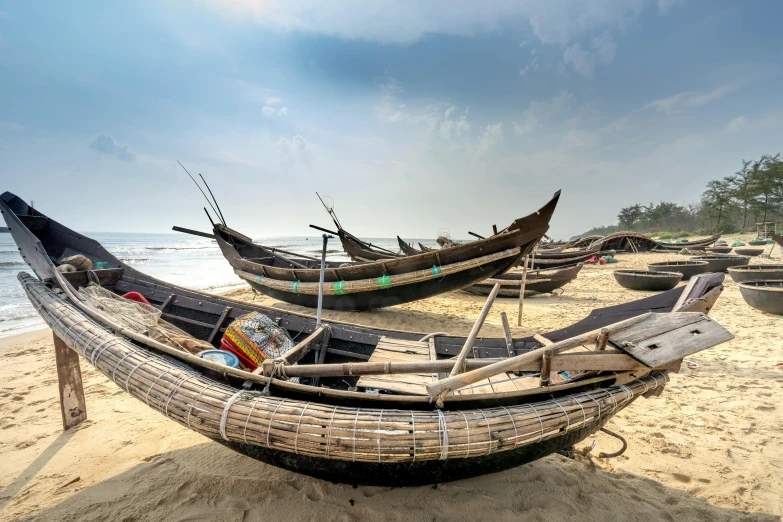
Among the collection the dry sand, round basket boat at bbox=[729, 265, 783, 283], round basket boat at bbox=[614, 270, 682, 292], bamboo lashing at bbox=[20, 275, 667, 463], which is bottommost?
the dry sand

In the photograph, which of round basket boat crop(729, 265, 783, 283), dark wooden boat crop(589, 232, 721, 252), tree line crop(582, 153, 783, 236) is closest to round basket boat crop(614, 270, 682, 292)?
round basket boat crop(729, 265, 783, 283)

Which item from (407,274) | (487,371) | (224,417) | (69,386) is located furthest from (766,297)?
(69,386)

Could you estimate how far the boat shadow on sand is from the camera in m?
2.17

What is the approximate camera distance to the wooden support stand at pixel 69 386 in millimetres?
3283

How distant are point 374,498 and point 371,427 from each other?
1020 mm

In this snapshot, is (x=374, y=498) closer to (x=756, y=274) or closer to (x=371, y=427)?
(x=371, y=427)

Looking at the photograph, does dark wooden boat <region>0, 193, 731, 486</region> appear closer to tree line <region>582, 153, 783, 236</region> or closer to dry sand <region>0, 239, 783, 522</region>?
dry sand <region>0, 239, 783, 522</region>

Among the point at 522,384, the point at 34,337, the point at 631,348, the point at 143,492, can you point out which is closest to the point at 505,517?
the point at 522,384

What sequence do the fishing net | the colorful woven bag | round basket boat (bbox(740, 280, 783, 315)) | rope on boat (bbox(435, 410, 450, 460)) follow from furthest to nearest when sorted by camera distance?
1. round basket boat (bbox(740, 280, 783, 315))
2. the colorful woven bag
3. the fishing net
4. rope on boat (bbox(435, 410, 450, 460))

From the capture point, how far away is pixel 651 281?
9727 millimetres

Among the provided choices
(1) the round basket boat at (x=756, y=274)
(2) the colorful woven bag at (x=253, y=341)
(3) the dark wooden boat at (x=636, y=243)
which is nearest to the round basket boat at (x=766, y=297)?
(1) the round basket boat at (x=756, y=274)

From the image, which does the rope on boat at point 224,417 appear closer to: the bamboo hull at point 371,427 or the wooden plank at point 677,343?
the bamboo hull at point 371,427

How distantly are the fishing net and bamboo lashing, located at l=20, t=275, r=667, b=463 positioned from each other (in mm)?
936

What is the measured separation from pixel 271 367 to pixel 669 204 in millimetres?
64026
